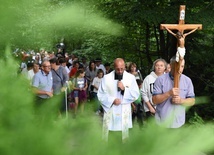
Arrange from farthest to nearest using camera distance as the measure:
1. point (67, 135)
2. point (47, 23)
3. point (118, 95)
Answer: point (118, 95), point (47, 23), point (67, 135)

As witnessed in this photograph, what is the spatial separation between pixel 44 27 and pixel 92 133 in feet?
1.13

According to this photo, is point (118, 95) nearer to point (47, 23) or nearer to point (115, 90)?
point (115, 90)

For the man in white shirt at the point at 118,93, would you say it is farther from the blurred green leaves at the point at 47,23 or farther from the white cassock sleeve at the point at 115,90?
the blurred green leaves at the point at 47,23

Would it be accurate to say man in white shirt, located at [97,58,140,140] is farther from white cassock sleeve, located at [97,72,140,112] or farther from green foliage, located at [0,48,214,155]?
green foliage, located at [0,48,214,155]

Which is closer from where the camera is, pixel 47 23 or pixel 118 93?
pixel 47 23

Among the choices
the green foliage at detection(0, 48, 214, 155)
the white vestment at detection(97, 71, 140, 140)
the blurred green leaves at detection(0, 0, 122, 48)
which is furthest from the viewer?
the white vestment at detection(97, 71, 140, 140)

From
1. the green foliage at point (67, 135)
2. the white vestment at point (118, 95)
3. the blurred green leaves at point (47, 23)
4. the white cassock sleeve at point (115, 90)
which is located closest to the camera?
the green foliage at point (67, 135)

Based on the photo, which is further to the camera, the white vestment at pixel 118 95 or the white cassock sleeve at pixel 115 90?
the white cassock sleeve at pixel 115 90

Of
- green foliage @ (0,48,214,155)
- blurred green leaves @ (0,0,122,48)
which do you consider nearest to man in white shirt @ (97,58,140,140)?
blurred green leaves @ (0,0,122,48)

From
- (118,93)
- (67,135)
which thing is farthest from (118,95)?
(67,135)

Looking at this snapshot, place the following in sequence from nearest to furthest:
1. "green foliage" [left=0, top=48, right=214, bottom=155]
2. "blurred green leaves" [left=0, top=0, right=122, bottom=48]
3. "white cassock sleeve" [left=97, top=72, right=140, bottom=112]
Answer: "green foliage" [left=0, top=48, right=214, bottom=155]
"blurred green leaves" [left=0, top=0, right=122, bottom=48]
"white cassock sleeve" [left=97, top=72, right=140, bottom=112]

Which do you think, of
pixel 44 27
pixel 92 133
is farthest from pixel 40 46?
pixel 92 133

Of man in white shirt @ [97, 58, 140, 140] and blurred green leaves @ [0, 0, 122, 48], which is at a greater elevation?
blurred green leaves @ [0, 0, 122, 48]

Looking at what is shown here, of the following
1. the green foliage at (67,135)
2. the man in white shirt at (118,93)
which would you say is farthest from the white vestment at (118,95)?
the green foliage at (67,135)
